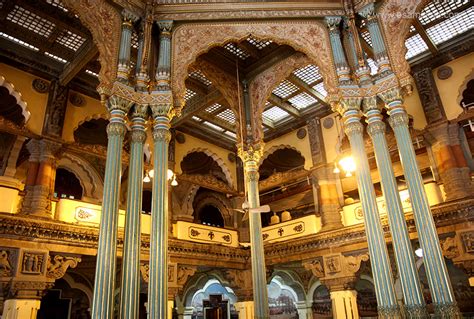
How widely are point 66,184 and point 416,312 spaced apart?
423 inches

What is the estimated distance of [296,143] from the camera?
12891 millimetres

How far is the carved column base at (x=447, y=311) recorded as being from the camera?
5337mm

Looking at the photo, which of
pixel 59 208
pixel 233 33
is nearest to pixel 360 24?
pixel 233 33

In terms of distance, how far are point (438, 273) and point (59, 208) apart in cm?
780

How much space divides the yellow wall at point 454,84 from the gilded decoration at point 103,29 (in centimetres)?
775

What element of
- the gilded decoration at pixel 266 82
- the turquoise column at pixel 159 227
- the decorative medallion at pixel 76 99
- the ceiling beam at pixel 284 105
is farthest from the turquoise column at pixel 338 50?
the decorative medallion at pixel 76 99

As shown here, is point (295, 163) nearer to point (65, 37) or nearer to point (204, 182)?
point (204, 182)

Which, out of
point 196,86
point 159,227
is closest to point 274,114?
point 196,86

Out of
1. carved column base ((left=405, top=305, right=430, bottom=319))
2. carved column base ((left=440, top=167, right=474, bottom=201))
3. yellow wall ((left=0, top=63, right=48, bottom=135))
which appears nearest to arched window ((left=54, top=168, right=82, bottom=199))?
yellow wall ((left=0, top=63, right=48, bottom=135))

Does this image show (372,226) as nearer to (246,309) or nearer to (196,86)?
(196,86)

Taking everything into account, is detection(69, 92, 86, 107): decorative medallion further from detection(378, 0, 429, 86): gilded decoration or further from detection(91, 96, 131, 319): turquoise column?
detection(378, 0, 429, 86): gilded decoration

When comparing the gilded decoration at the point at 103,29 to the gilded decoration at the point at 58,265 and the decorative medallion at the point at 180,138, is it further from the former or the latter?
the decorative medallion at the point at 180,138

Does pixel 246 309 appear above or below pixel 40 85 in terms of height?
below

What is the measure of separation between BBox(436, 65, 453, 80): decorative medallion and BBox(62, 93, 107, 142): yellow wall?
8929 millimetres
